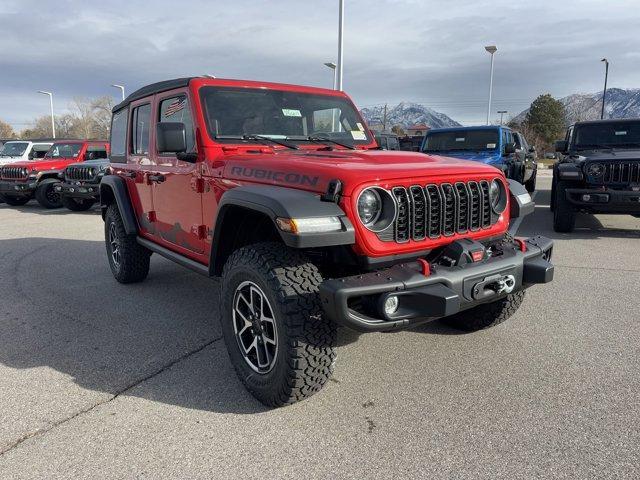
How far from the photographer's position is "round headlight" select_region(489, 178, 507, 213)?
3.31 m

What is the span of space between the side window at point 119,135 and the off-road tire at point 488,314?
374 cm

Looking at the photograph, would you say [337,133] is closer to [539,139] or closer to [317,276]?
[317,276]

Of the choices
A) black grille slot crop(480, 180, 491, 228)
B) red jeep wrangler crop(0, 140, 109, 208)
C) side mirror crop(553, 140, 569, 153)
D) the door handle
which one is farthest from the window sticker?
red jeep wrangler crop(0, 140, 109, 208)

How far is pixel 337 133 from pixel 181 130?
1.37m

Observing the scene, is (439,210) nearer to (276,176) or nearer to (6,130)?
(276,176)

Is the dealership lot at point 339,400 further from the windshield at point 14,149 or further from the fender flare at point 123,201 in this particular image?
the windshield at point 14,149

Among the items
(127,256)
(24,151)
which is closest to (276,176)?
(127,256)

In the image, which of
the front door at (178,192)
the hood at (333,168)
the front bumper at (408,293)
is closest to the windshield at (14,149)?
the front door at (178,192)

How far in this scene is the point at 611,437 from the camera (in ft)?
7.97

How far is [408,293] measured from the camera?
245 centimetres

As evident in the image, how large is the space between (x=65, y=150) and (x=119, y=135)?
33.6ft

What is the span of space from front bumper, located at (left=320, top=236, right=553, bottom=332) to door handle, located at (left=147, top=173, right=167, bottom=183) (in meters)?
2.32

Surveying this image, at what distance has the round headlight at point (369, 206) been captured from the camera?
8.68 ft

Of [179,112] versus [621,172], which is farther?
[621,172]
